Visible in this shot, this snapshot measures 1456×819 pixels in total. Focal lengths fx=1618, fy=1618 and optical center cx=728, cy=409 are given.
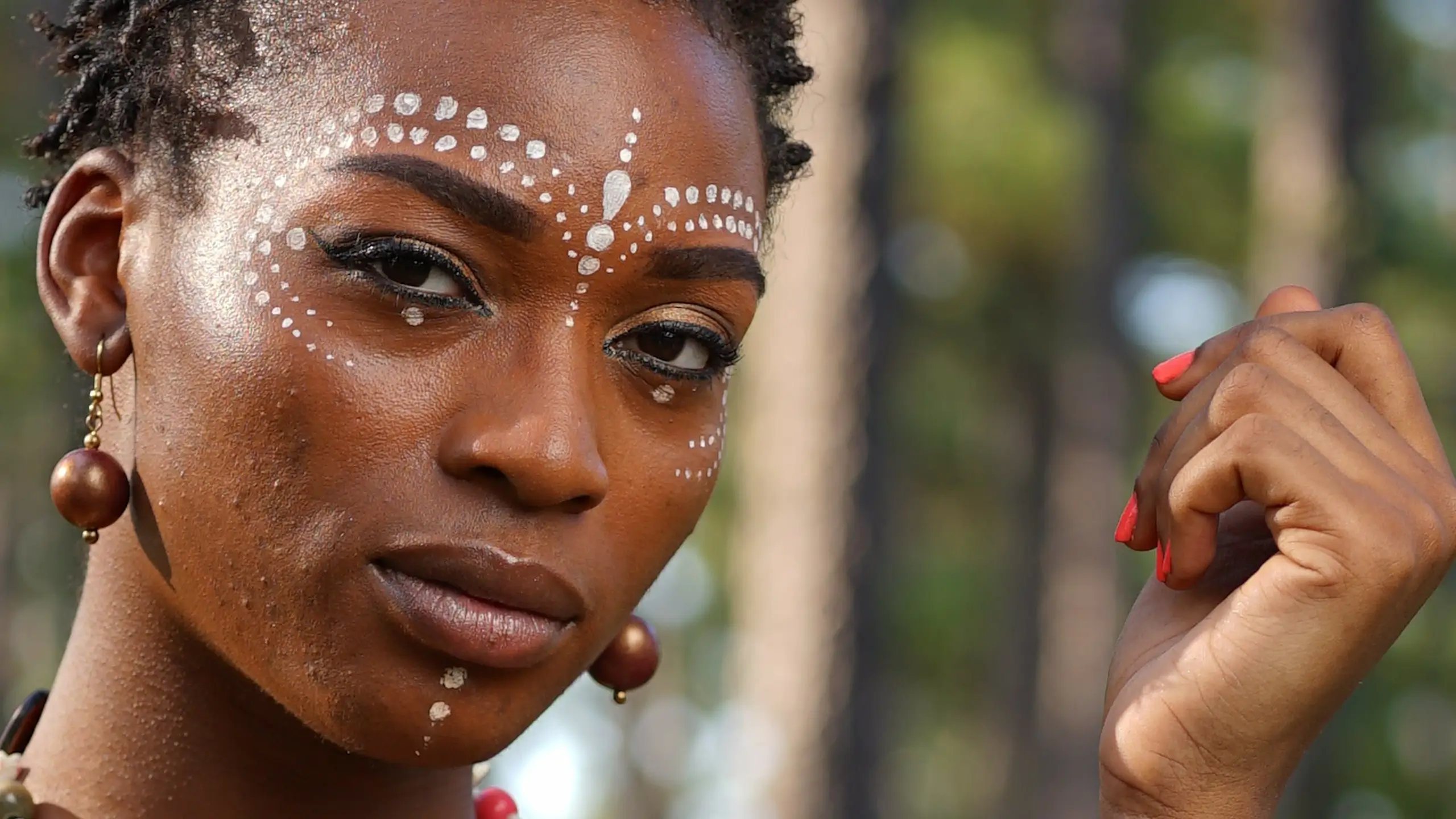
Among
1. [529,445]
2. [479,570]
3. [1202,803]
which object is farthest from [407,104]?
[1202,803]

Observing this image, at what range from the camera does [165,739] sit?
2582 mm

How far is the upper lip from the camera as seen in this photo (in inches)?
90.0

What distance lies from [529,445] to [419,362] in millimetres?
215

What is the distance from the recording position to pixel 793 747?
7039 millimetres

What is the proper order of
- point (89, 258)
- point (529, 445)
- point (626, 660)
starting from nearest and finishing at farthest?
point (529, 445)
point (89, 258)
point (626, 660)

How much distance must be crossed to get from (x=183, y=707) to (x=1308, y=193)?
12.1 meters

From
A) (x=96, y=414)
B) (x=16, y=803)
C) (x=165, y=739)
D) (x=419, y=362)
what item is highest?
(x=419, y=362)

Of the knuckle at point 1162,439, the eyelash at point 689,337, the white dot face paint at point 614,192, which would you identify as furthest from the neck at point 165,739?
the knuckle at point 1162,439

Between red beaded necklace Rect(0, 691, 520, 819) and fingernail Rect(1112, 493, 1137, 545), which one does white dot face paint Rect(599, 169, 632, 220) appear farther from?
red beaded necklace Rect(0, 691, 520, 819)

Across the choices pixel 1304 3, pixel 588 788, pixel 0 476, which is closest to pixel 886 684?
pixel 1304 3

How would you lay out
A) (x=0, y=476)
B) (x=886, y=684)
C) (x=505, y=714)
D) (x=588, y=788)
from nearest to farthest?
(x=505, y=714) < (x=886, y=684) < (x=0, y=476) < (x=588, y=788)

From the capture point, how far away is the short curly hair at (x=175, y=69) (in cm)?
255

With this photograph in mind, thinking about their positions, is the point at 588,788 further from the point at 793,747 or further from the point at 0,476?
the point at 793,747

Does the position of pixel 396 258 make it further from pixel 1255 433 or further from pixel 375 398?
pixel 1255 433
